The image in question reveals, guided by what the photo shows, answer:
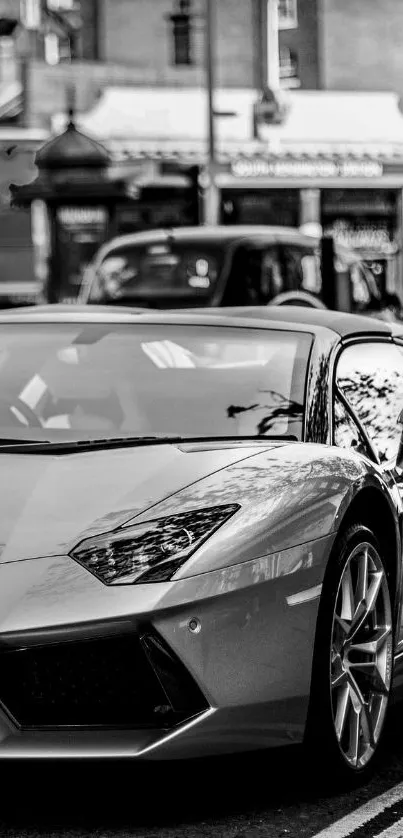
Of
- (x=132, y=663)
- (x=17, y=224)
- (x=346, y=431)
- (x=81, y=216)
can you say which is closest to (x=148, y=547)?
(x=132, y=663)

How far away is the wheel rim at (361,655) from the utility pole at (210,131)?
26.9 meters

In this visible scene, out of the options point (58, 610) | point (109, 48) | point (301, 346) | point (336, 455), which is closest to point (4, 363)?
point (301, 346)

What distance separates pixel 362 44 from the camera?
4131 centimetres

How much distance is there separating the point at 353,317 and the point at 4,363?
114cm

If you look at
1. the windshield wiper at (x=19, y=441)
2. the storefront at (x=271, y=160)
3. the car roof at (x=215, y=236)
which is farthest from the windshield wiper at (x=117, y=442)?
the storefront at (x=271, y=160)

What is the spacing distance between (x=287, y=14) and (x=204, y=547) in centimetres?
3919

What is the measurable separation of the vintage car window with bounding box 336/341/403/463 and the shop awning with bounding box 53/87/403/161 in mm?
29576

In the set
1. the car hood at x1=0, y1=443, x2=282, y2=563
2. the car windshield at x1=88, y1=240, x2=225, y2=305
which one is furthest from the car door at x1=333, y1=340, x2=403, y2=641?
the car windshield at x1=88, y1=240, x2=225, y2=305

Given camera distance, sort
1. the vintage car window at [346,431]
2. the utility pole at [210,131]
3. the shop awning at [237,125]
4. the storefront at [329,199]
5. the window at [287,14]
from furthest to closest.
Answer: the window at [287,14] < the storefront at [329,199] < the shop awning at [237,125] < the utility pole at [210,131] < the vintage car window at [346,431]

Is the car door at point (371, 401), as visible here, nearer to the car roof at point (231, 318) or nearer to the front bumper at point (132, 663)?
the car roof at point (231, 318)

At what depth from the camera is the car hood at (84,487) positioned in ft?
12.2

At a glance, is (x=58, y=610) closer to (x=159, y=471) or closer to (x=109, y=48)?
(x=159, y=471)

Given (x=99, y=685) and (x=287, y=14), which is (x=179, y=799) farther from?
(x=287, y=14)

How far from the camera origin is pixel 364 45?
4131 centimetres
